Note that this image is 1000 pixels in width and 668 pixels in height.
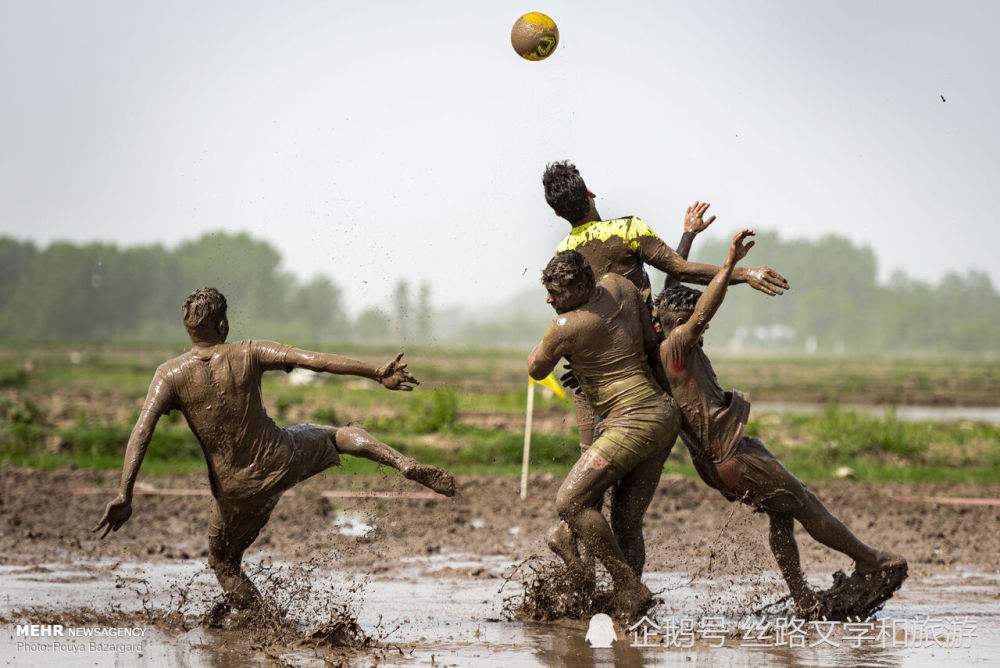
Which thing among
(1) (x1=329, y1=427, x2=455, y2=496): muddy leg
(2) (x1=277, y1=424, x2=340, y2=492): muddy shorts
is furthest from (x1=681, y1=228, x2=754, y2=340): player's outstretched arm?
(2) (x1=277, y1=424, x2=340, y2=492): muddy shorts

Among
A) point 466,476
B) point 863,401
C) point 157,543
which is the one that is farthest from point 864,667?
point 863,401

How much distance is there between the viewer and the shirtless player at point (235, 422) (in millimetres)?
7570

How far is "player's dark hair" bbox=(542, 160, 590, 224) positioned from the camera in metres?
8.06

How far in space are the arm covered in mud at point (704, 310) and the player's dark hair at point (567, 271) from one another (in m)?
0.61

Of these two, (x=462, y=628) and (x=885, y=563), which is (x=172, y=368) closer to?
(x=462, y=628)

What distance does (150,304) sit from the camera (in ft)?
434

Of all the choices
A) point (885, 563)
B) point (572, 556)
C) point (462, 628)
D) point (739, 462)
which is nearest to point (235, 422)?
point (462, 628)

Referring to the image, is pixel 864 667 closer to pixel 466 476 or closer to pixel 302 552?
pixel 302 552

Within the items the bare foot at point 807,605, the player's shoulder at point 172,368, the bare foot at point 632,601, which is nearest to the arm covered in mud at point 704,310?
the bare foot at point 632,601

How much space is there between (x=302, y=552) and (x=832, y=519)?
4.85 metres

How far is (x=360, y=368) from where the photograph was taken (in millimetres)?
7398

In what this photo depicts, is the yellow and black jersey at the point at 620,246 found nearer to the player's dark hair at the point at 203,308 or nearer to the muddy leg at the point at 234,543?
the player's dark hair at the point at 203,308

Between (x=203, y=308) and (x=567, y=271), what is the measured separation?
2130 millimetres

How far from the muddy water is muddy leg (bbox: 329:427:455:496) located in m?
0.91
